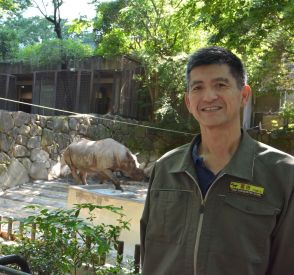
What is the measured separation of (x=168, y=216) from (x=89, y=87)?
14815 mm

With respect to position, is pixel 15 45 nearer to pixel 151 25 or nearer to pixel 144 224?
pixel 151 25

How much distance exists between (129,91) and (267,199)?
50.4 feet

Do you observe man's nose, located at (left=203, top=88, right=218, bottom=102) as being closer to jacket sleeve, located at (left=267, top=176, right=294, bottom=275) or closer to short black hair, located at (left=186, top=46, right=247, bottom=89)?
short black hair, located at (left=186, top=46, right=247, bottom=89)

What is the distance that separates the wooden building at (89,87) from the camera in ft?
52.7

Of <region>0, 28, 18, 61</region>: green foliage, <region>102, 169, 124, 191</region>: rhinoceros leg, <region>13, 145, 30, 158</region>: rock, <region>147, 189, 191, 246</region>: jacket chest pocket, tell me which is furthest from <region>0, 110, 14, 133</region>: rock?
<region>147, 189, 191, 246</region>: jacket chest pocket

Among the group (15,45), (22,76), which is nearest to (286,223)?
(22,76)

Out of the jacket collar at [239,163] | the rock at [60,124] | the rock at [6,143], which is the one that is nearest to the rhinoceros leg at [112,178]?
the rock at [6,143]

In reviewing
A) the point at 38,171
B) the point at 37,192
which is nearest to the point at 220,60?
the point at 37,192

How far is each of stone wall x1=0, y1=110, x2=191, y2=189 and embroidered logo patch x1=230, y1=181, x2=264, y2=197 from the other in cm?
1087

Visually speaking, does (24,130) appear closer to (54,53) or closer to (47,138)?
(47,138)

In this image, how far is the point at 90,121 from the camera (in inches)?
575

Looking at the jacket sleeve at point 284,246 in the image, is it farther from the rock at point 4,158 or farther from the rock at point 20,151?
the rock at point 20,151

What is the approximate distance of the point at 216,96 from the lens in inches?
63.4

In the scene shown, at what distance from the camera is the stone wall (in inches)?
466
